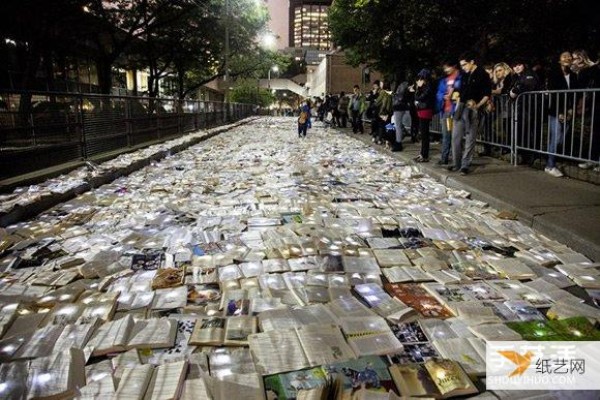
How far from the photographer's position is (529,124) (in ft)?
23.6

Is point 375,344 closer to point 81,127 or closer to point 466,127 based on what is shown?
point 466,127

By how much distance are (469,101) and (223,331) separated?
580 cm

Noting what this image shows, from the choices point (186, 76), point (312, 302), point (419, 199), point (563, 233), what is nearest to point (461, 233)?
point (563, 233)

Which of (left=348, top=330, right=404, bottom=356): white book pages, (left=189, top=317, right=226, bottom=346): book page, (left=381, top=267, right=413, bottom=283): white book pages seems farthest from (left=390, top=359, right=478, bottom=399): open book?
(left=381, top=267, right=413, bottom=283): white book pages

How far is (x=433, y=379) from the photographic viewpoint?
199 centimetres

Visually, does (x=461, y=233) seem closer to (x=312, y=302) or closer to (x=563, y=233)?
(x=563, y=233)

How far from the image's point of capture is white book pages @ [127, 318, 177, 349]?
2281mm

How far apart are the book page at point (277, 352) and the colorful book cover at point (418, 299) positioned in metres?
0.82

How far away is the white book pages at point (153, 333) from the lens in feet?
7.48

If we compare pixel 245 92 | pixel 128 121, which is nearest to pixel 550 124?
pixel 128 121

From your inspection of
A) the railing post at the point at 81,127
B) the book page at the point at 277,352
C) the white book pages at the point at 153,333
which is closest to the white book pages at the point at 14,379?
the white book pages at the point at 153,333

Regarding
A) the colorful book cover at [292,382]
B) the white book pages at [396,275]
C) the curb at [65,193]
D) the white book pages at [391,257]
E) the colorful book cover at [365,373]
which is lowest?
the colorful book cover at [292,382]

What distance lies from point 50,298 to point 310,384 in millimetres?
1861

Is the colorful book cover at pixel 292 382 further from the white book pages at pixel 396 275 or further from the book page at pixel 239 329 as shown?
the white book pages at pixel 396 275
